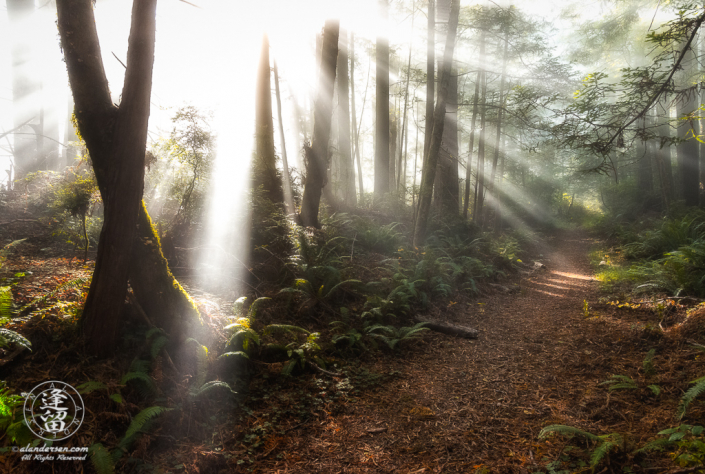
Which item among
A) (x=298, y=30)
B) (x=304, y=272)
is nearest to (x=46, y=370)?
(x=304, y=272)

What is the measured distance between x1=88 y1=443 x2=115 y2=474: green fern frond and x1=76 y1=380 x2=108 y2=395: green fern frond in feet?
1.78

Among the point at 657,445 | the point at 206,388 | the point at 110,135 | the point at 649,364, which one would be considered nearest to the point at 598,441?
the point at 657,445

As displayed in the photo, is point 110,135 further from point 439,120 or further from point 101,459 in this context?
point 439,120

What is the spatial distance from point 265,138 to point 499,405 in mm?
8764

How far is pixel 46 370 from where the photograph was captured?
2.96 meters

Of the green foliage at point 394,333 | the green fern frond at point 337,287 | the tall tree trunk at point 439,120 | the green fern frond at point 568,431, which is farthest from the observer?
the tall tree trunk at point 439,120

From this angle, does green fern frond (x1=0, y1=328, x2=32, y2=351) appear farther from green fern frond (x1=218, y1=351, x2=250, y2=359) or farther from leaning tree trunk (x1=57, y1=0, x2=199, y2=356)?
green fern frond (x1=218, y1=351, x2=250, y2=359)

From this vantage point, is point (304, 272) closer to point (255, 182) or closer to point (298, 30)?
point (255, 182)

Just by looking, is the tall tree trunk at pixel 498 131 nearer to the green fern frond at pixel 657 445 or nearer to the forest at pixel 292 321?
A: the forest at pixel 292 321

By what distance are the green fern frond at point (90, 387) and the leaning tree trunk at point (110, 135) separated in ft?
1.90

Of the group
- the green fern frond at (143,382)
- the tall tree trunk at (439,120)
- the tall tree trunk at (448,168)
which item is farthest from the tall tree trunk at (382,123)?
the green fern frond at (143,382)

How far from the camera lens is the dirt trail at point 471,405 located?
2.68m

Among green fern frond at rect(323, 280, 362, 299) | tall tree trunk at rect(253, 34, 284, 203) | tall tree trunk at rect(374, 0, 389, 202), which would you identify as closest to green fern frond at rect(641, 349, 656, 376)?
green fern frond at rect(323, 280, 362, 299)

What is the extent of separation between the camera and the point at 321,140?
916 cm
